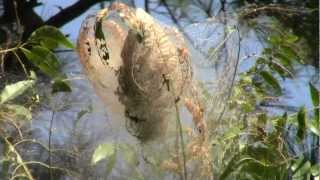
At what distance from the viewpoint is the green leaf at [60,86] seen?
643 mm

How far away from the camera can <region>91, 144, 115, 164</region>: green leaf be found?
1.99 ft

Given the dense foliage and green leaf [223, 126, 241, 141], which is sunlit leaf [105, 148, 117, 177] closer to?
the dense foliage

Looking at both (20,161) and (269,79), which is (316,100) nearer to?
(269,79)

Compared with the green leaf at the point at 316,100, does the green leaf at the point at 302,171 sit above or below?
below

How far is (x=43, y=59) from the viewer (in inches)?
25.2

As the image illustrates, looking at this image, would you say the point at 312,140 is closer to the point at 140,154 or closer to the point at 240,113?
the point at 240,113

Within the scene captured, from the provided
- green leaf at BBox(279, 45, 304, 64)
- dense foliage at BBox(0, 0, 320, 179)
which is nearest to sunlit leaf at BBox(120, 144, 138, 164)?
dense foliage at BBox(0, 0, 320, 179)

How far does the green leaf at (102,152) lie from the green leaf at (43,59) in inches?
3.2

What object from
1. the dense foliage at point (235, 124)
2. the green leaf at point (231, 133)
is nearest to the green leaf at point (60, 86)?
the dense foliage at point (235, 124)

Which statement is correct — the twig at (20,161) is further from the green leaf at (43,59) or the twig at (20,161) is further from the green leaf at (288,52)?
the green leaf at (288,52)

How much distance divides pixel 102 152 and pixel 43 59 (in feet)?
0.33

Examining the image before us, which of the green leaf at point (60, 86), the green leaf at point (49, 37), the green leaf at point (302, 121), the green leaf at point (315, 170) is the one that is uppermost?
the green leaf at point (49, 37)

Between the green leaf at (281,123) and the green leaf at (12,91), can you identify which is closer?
the green leaf at (12,91)

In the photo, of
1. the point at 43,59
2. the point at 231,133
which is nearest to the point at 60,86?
the point at 43,59
